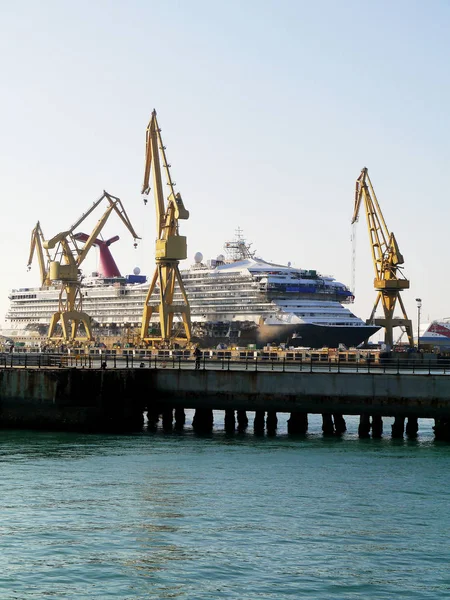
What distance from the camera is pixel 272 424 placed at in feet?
179

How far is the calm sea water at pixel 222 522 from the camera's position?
25.0m

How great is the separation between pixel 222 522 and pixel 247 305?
115899mm

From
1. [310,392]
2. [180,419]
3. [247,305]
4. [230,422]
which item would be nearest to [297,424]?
[310,392]

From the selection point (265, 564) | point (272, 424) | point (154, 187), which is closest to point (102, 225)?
point (154, 187)

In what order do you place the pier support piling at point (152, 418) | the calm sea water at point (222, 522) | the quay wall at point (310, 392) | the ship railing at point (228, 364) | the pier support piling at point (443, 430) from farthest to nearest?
the ship railing at point (228, 364)
the pier support piling at point (152, 418)
the pier support piling at point (443, 430)
the quay wall at point (310, 392)
the calm sea water at point (222, 522)

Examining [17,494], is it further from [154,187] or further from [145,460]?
[154,187]

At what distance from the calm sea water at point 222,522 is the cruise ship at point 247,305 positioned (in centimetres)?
8996

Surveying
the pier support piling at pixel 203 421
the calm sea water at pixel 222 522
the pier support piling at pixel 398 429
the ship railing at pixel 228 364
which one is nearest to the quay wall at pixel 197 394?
the ship railing at pixel 228 364

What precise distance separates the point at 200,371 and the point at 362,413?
323 inches

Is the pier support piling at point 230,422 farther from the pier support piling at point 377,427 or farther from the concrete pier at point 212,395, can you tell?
the pier support piling at point 377,427

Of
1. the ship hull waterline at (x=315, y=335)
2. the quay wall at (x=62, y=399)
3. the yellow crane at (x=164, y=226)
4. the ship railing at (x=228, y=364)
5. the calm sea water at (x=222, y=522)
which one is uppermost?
the yellow crane at (x=164, y=226)

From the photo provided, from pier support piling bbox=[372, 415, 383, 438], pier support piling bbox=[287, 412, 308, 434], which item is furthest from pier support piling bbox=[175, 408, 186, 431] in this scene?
pier support piling bbox=[372, 415, 383, 438]

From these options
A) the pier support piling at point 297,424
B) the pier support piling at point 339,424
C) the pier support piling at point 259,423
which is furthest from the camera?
the pier support piling at point 339,424

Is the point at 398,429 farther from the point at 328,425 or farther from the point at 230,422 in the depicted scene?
the point at 230,422
